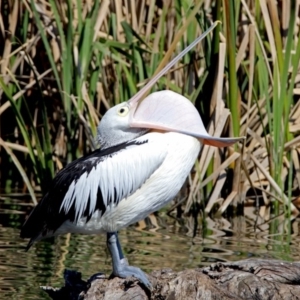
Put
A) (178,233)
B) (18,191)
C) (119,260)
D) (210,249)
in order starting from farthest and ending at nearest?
(18,191), (178,233), (210,249), (119,260)

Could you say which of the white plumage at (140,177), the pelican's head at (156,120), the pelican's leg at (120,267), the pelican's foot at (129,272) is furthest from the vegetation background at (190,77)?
the pelican's foot at (129,272)

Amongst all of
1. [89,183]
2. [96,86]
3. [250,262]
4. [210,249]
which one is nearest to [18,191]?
[96,86]

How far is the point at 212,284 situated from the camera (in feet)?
14.1

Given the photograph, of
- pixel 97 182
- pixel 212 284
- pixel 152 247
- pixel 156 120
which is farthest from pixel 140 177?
pixel 152 247

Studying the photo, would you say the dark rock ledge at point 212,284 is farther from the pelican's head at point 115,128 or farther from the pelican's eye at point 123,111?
the pelican's eye at point 123,111

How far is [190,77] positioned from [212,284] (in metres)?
3.07

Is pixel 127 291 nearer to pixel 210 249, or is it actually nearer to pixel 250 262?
pixel 250 262

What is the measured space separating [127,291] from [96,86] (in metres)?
3.13

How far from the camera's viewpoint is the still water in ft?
18.0

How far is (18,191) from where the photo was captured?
829 cm

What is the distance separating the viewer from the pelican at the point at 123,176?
4793 millimetres

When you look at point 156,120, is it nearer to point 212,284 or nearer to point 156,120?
point 156,120

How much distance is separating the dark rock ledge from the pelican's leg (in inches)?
1.4

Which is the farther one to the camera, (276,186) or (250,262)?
(276,186)
